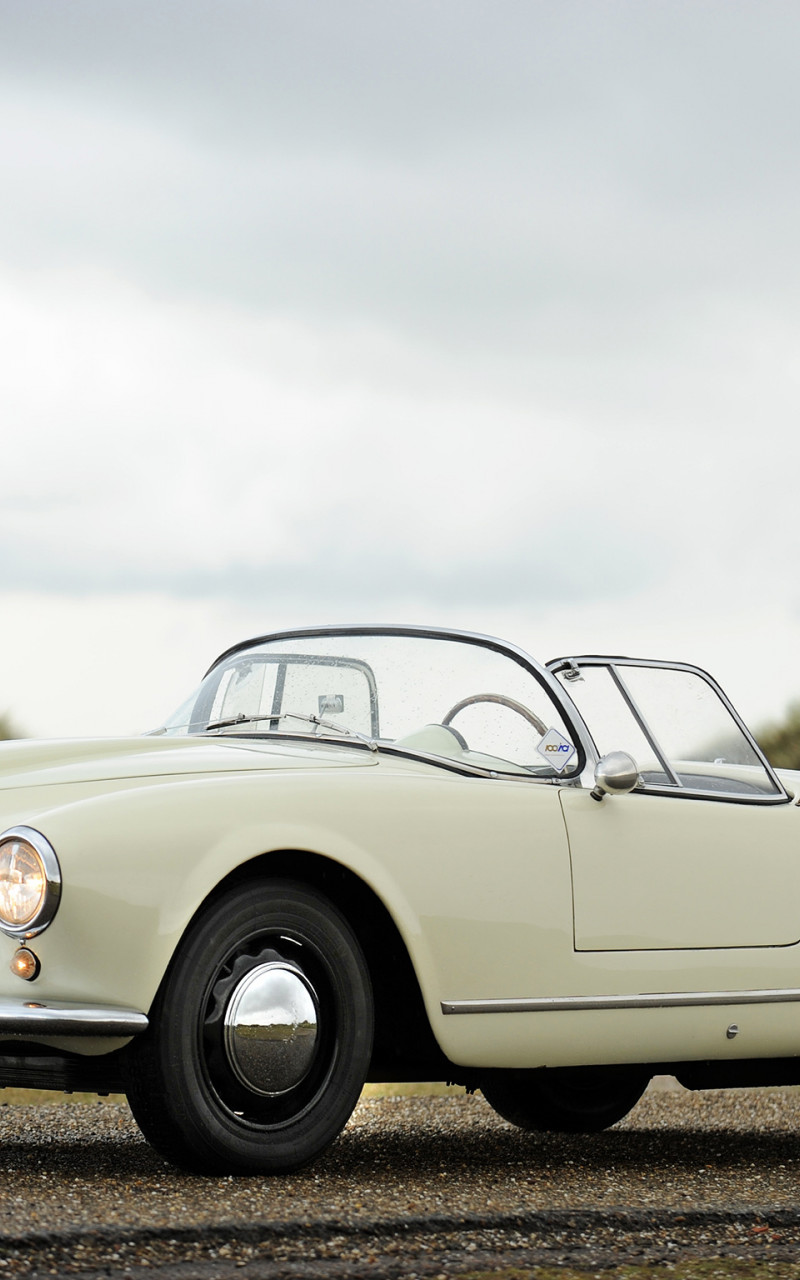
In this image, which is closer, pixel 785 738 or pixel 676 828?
pixel 676 828

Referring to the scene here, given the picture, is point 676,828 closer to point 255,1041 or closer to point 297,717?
point 297,717

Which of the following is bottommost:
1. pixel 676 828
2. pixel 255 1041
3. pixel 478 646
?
pixel 255 1041

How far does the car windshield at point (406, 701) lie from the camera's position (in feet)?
17.7

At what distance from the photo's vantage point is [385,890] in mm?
4527

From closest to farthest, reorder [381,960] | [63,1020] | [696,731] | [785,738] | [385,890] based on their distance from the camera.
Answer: [63,1020]
[385,890]
[381,960]
[696,731]
[785,738]

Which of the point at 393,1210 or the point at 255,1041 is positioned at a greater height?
the point at 255,1041

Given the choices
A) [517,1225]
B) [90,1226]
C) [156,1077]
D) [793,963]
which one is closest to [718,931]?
[793,963]

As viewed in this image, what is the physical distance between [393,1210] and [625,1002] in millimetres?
1282

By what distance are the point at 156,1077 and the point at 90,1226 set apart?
54cm

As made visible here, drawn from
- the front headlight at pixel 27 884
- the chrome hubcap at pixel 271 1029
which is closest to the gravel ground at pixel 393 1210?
the chrome hubcap at pixel 271 1029

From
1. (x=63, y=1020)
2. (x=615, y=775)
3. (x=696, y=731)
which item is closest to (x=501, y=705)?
(x=615, y=775)

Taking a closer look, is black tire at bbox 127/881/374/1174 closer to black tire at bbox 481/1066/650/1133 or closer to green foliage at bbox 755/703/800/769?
black tire at bbox 481/1066/650/1133

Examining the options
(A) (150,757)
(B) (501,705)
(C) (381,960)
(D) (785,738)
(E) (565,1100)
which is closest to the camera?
(C) (381,960)

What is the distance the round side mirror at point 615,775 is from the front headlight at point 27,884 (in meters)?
1.82
